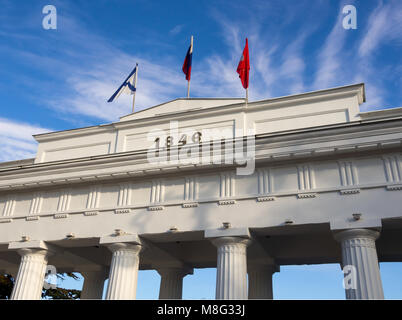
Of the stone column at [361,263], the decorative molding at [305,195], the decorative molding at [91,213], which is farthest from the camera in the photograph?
the decorative molding at [91,213]

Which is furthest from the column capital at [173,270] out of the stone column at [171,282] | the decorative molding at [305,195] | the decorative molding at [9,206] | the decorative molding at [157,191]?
the decorative molding at [305,195]

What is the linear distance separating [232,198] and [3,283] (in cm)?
3359

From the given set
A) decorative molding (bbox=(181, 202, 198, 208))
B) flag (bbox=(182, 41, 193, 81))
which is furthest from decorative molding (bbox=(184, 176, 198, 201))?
flag (bbox=(182, 41, 193, 81))

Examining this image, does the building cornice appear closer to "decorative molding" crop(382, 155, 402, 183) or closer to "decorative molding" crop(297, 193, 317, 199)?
"decorative molding" crop(382, 155, 402, 183)

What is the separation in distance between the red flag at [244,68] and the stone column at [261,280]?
10208 millimetres

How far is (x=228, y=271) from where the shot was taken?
18.0m

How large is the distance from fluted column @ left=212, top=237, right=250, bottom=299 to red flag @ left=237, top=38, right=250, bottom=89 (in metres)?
9.33

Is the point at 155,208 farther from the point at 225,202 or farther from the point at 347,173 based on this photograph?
the point at 347,173

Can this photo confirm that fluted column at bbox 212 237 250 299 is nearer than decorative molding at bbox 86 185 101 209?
Yes

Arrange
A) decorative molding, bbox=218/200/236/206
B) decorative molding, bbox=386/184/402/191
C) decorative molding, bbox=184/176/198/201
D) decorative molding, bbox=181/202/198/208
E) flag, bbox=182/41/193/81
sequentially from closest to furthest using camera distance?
A: 1. decorative molding, bbox=386/184/402/191
2. decorative molding, bbox=218/200/236/206
3. decorative molding, bbox=181/202/198/208
4. decorative molding, bbox=184/176/198/201
5. flag, bbox=182/41/193/81

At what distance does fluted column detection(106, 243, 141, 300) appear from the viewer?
19281mm

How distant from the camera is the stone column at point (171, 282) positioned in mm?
24489

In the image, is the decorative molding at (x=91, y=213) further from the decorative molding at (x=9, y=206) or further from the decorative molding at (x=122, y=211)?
the decorative molding at (x=9, y=206)
